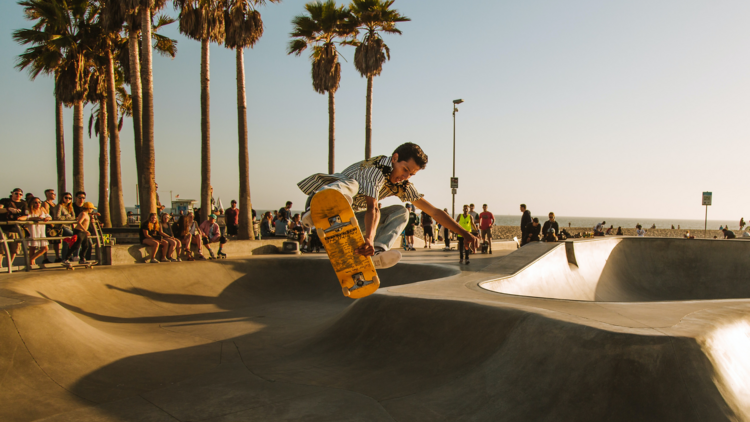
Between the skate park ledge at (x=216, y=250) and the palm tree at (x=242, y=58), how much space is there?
83 centimetres

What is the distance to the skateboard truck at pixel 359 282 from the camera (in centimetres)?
409

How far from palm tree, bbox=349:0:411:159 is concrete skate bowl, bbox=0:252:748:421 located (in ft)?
51.4

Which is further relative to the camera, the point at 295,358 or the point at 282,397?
the point at 295,358

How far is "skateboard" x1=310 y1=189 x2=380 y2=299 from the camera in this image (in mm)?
3639

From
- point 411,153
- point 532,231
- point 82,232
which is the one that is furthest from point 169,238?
point 532,231

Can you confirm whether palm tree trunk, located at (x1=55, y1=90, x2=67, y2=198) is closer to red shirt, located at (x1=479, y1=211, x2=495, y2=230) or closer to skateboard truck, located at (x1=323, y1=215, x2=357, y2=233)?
red shirt, located at (x1=479, y1=211, x2=495, y2=230)

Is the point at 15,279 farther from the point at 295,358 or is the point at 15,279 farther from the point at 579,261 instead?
the point at 579,261

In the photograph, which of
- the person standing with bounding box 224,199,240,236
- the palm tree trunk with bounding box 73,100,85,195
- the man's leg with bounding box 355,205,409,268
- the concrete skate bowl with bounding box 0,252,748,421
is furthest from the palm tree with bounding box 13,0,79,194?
the man's leg with bounding box 355,205,409,268

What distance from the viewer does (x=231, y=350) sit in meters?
5.27

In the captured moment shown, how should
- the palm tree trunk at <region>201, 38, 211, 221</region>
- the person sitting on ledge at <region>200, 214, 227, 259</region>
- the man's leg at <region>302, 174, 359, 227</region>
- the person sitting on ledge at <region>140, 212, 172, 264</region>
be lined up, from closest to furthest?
the man's leg at <region>302, 174, 359, 227</region> < the person sitting on ledge at <region>140, 212, 172, 264</region> < the person sitting on ledge at <region>200, 214, 227, 259</region> < the palm tree trunk at <region>201, 38, 211, 221</region>

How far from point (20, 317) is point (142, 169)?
10.1 m

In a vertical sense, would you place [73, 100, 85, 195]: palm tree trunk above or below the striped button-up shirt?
above

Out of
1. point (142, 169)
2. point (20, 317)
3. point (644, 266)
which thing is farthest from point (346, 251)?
point (142, 169)

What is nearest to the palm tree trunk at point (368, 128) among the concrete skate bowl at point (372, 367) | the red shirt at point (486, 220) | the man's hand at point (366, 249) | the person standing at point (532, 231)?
the red shirt at point (486, 220)
